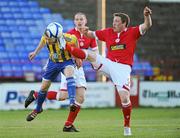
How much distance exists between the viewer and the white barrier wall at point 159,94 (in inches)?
A: 874

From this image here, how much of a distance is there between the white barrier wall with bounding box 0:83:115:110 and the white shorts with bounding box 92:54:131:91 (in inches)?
364

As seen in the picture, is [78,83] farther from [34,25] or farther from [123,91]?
[34,25]

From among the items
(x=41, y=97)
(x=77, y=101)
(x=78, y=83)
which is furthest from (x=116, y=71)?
(x=78, y=83)

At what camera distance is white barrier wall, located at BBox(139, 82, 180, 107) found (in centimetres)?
2219

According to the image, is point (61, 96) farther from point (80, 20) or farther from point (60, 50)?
point (80, 20)

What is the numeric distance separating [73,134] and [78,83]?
2.22m

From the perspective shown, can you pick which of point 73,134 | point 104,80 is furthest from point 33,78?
point 73,134

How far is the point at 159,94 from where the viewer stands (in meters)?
22.4

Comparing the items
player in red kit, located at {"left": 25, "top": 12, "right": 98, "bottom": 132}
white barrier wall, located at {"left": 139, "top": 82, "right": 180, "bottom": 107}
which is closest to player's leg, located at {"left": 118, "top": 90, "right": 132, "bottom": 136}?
player in red kit, located at {"left": 25, "top": 12, "right": 98, "bottom": 132}

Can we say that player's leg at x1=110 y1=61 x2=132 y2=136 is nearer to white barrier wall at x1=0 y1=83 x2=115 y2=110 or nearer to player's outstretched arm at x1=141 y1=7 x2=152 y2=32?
player's outstretched arm at x1=141 y1=7 x2=152 y2=32

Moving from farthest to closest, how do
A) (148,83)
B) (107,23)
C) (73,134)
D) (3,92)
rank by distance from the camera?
(107,23) → (148,83) → (3,92) → (73,134)

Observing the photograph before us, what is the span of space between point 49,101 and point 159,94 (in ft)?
13.1

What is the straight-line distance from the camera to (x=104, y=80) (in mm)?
22422

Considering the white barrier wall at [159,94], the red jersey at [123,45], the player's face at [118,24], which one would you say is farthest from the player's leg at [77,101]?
the white barrier wall at [159,94]
